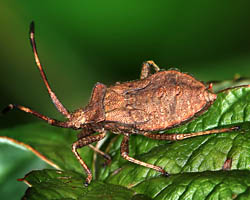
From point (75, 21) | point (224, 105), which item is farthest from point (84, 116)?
point (75, 21)

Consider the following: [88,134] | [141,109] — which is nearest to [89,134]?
[88,134]

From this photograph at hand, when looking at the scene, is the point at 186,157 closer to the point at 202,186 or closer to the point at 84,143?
the point at 202,186

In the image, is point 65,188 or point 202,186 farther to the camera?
point 65,188

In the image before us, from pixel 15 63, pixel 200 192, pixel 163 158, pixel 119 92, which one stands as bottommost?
pixel 200 192

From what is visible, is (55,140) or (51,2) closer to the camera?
(55,140)

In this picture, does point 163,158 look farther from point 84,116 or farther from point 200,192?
point 84,116

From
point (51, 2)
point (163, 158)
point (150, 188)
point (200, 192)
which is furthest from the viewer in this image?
point (51, 2)

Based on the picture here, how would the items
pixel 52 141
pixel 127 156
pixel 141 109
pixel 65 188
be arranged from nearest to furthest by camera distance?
pixel 65 188 → pixel 127 156 → pixel 141 109 → pixel 52 141

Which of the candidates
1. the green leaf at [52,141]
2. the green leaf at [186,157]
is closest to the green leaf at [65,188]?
the green leaf at [186,157]
